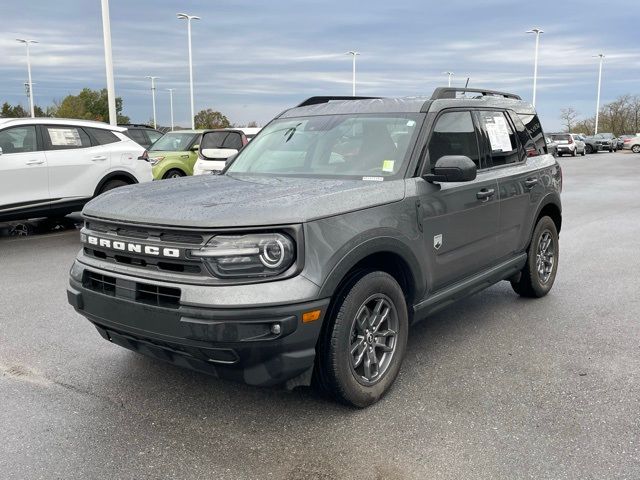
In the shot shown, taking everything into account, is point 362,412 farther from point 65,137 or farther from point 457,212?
point 65,137

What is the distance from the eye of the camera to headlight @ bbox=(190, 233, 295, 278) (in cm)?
305

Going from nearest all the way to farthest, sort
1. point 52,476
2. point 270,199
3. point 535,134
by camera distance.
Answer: point 52,476
point 270,199
point 535,134

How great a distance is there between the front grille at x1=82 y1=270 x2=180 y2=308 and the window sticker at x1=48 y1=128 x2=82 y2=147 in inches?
272

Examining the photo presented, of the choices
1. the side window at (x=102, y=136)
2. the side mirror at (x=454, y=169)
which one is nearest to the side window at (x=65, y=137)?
the side window at (x=102, y=136)

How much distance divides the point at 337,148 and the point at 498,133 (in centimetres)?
155

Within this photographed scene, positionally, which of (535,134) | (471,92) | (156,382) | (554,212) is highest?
(471,92)

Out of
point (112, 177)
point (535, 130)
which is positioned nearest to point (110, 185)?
point (112, 177)

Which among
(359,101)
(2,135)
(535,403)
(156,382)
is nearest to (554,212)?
(359,101)

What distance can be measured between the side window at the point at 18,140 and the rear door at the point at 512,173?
712 centimetres

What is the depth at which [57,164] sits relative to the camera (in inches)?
372

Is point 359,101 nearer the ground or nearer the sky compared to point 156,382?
nearer the sky

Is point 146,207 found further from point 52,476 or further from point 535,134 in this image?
point 535,134

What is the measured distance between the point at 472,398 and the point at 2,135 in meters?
8.01

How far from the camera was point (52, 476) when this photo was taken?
2914 millimetres
